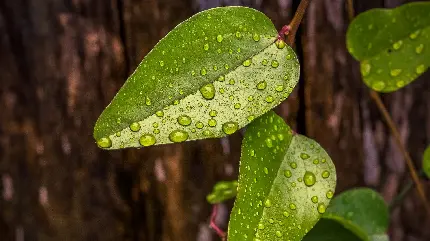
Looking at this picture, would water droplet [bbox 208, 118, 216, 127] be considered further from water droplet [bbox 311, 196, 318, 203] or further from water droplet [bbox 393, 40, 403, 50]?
water droplet [bbox 393, 40, 403, 50]

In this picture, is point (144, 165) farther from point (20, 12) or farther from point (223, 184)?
point (20, 12)

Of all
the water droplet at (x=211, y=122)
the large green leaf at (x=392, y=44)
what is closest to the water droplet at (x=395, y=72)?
the large green leaf at (x=392, y=44)

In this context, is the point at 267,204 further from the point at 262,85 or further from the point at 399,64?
the point at 399,64

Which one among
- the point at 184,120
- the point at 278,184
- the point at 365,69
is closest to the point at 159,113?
the point at 184,120

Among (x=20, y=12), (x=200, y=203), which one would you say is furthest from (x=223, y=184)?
(x=20, y=12)

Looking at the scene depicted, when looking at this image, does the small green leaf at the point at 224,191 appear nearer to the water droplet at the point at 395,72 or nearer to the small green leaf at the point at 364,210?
the small green leaf at the point at 364,210

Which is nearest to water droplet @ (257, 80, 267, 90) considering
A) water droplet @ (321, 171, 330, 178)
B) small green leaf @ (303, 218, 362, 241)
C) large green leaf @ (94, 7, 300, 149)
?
large green leaf @ (94, 7, 300, 149)

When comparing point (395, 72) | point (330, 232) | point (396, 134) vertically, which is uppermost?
point (395, 72)
